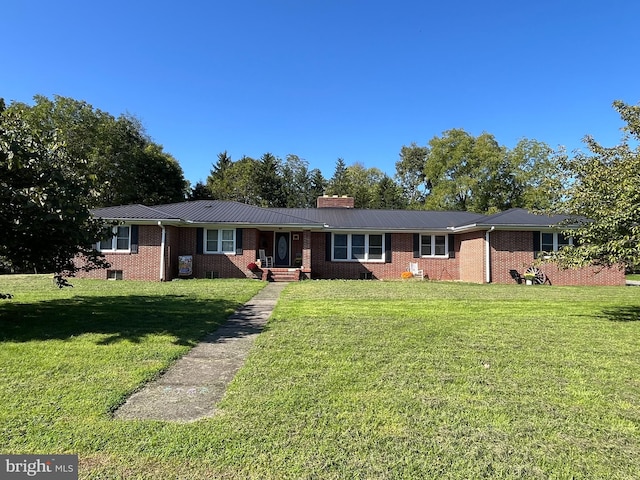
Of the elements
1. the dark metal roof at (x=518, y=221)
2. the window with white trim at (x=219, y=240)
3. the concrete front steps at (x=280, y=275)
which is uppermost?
the dark metal roof at (x=518, y=221)

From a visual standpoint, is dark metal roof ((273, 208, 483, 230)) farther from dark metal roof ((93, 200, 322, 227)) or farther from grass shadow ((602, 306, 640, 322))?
grass shadow ((602, 306, 640, 322))

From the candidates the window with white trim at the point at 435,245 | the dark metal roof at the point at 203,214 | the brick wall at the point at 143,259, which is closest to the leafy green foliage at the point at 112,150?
the dark metal roof at the point at 203,214

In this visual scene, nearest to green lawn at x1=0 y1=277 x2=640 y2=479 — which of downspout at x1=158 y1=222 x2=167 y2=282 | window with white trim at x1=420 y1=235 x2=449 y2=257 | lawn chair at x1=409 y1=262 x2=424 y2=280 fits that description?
downspout at x1=158 y1=222 x2=167 y2=282

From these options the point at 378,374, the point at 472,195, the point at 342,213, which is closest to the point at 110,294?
the point at 378,374

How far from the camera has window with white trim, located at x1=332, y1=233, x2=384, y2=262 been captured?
19672 mm

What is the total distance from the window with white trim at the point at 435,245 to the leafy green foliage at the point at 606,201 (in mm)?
10477

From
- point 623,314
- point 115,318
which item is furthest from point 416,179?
point 115,318

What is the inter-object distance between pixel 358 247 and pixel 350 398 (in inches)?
626

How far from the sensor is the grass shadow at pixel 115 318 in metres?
6.60

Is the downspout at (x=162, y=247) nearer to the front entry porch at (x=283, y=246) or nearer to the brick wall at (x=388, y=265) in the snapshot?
the front entry porch at (x=283, y=246)

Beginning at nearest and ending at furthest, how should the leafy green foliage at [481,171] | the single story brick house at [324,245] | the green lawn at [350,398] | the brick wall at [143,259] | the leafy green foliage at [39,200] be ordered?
the green lawn at [350,398]
the leafy green foliage at [39,200]
the brick wall at [143,259]
the single story brick house at [324,245]
the leafy green foliage at [481,171]

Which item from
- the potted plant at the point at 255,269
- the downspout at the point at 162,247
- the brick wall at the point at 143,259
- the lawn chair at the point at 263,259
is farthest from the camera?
the lawn chair at the point at 263,259

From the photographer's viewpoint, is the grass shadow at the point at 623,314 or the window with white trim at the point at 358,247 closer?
the grass shadow at the point at 623,314

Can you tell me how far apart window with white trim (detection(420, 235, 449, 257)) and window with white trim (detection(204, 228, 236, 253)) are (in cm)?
897
